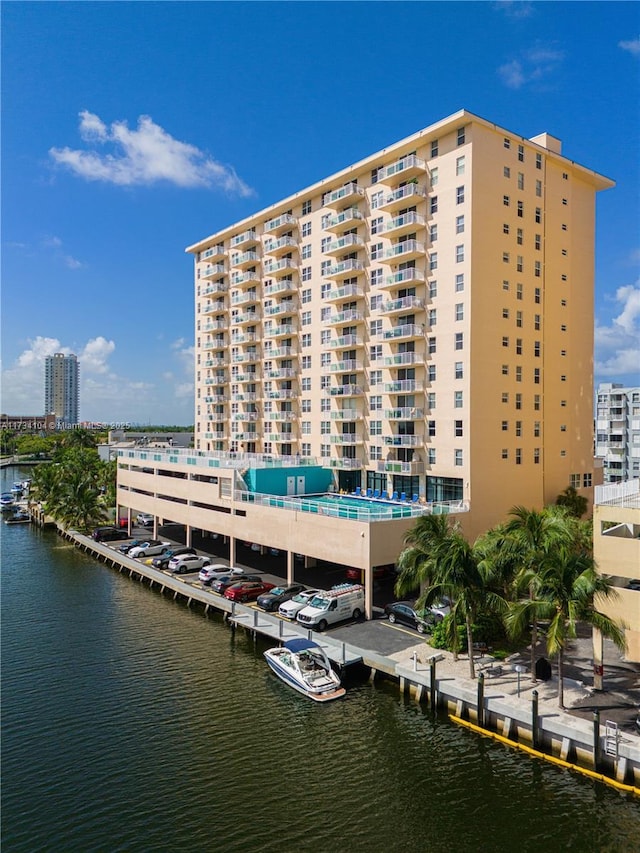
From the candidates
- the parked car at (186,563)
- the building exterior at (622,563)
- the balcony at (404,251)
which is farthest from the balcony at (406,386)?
the parked car at (186,563)

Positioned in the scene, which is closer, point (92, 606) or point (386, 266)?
point (92, 606)

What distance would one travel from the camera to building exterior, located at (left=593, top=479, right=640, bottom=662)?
89.9ft

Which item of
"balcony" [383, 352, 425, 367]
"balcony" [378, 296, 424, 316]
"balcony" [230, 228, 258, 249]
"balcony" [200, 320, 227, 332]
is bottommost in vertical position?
"balcony" [383, 352, 425, 367]

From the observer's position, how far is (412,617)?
3472cm

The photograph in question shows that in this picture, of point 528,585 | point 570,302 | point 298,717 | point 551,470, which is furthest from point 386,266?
point 298,717

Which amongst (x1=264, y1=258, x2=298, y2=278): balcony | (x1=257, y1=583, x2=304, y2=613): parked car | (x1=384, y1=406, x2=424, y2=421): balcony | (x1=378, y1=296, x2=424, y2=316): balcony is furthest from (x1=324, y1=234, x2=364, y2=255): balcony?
(x1=257, y1=583, x2=304, y2=613): parked car

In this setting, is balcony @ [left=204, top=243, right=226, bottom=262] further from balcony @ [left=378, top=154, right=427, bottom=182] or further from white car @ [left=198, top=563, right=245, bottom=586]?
white car @ [left=198, top=563, right=245, bottom=586]

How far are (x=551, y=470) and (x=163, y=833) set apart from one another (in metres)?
42.6

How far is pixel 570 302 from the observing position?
5331 cm

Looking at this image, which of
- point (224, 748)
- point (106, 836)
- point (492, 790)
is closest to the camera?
point (106, 836)

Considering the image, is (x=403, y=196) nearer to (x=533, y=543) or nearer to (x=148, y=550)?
(x=533, y=543)

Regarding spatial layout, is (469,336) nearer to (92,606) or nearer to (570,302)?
(570,302)

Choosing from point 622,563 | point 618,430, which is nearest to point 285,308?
point 622,563

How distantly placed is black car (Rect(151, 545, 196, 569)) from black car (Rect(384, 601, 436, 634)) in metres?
23.5
